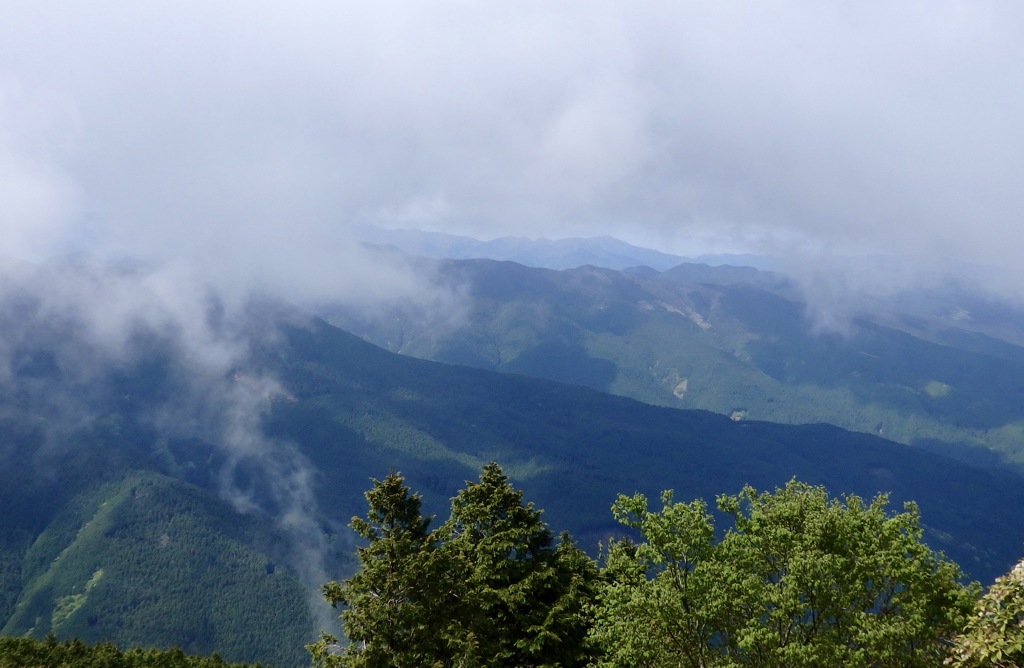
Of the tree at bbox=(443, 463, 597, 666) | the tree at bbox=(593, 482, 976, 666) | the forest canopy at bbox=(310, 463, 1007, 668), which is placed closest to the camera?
the tree at bbox=(593, 482, 976, 666)

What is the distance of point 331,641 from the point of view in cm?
3634

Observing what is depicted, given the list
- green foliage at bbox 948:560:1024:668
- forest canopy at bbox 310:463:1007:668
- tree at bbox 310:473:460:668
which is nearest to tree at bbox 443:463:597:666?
forest canopy at bbox 310:463:1007:668

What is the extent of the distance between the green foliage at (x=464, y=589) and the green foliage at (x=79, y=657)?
44.8 m

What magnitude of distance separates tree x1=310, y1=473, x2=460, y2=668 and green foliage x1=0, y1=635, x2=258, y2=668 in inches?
1770

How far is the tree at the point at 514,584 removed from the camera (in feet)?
124

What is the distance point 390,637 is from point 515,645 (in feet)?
31.1

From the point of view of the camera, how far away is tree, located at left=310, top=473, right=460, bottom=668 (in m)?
31.6

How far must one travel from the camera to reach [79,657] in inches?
2655

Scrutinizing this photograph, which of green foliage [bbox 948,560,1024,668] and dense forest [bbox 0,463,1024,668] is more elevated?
green foliage [bbox 948,560,1024,668]

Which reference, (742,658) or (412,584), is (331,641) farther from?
(742,658)

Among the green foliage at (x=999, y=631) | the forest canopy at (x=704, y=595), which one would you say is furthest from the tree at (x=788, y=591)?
the green foliage at (x=999, y=631)

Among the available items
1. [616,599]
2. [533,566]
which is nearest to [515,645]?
[533,566]

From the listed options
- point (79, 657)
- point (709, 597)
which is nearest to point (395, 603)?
point (709, 597)

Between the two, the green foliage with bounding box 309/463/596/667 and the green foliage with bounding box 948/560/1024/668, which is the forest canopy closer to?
the green foliage with bounding box 309/463/596/667
